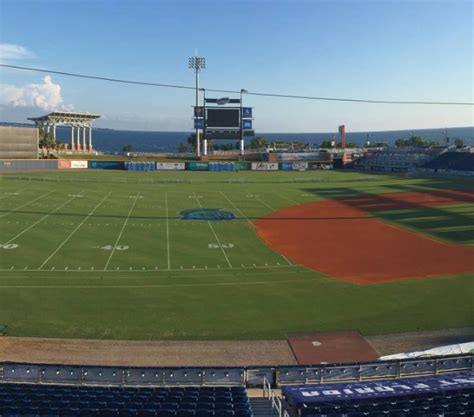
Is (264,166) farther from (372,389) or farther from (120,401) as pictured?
(120,401)

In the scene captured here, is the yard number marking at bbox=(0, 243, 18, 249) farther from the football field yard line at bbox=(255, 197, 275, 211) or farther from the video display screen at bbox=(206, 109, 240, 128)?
the video display screen at bbox=(206, 109, 240, 128)

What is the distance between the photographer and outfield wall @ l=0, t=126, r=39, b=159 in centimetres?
8873

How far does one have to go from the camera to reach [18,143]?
3565 inches

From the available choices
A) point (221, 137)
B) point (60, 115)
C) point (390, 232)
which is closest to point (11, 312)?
point (390, 232)

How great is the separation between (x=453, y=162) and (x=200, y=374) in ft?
306

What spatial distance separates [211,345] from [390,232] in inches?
1038

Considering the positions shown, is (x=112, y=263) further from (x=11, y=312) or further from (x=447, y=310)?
(x=447, y=310)

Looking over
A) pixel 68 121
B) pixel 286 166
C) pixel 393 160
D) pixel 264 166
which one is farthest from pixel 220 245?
pixel 68 121

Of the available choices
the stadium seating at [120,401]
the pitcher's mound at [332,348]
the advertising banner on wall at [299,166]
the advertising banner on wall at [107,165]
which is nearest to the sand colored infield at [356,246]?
the pitcher's mound at [332,348]

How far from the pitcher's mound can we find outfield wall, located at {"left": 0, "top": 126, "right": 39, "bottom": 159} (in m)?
82.1

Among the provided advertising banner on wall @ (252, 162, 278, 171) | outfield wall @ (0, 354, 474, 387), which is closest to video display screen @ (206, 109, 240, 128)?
advertising banner on wall @ (252, 162, 278, 171)

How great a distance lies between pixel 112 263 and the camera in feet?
101

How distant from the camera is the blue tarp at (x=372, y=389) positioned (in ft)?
38.1

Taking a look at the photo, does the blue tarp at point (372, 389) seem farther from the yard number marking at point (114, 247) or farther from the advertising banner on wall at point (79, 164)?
the advertising banner on wall at point (79, 164)
